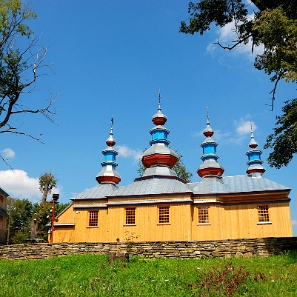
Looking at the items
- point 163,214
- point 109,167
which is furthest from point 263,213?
point 109,167

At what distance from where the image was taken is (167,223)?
69.8 ft

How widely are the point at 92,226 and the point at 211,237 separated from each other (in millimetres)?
7510

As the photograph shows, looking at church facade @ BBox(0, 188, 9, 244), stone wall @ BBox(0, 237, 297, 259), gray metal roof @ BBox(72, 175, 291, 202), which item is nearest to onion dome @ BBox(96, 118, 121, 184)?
gray metal roof @ BBox(72, 175, 291, 202)

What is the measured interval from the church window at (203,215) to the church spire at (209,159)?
446 cm

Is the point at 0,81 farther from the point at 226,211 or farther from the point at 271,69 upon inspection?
the point at 226,211

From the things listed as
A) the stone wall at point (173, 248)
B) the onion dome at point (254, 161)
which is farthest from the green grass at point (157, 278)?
the onion dome at point (254, 161)

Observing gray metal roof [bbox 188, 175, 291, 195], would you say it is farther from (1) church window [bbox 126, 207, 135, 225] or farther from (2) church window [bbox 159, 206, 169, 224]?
(1) church window [bbox 126, 207, 135, 225]

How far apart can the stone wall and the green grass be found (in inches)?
39.1

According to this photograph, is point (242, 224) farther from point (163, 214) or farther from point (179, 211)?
point (163, 214)

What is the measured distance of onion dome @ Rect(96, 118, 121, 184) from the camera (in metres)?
27.2

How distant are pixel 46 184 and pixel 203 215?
70.5 feet

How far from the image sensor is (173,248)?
51.2ft

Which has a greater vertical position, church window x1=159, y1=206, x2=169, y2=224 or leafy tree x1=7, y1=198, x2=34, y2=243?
leafy tree x1=7, y1=198, x2=34, y2=243

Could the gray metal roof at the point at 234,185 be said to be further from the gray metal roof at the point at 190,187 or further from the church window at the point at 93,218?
the church window at the point at 93,218
